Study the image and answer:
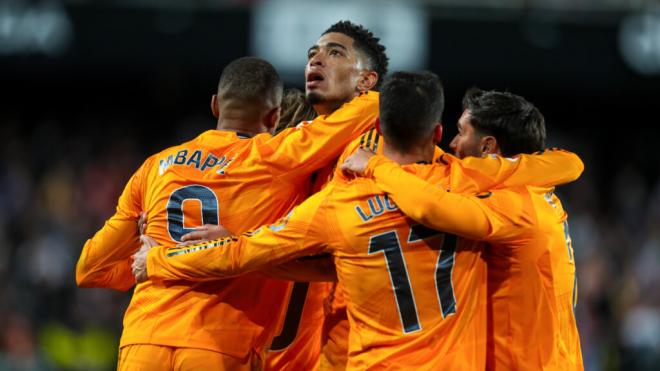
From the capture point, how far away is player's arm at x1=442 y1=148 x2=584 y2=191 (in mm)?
4156

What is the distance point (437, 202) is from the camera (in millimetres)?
3848

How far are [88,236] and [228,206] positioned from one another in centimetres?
781

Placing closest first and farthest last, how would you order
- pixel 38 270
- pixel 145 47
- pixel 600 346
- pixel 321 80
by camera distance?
pixel 321 80 → pixel 600 346 → pixel 38 270 → pixel 145 47

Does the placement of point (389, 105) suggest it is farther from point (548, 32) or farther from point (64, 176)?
point (64, 176)

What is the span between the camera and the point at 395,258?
3.97m

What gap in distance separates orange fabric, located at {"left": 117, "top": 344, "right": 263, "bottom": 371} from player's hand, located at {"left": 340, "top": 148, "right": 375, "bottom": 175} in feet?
3.25

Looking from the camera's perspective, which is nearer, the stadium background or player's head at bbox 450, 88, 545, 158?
player's head at bbox 450, 88, 545, 158

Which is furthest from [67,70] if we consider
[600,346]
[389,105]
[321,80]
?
[389,105]

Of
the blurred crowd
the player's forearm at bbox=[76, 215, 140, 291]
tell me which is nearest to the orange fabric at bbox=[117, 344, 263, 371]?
the player's forearm at bbox=[76, 215, 140, 291]

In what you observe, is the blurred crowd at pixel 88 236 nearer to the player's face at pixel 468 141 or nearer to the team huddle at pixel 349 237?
the team huddle at pixel 349 237

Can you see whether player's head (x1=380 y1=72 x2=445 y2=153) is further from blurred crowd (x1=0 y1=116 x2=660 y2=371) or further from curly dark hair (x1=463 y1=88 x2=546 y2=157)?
blurred crowd (x1=0 y1=116 x2=660 y2=371)

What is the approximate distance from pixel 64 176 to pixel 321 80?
880cm

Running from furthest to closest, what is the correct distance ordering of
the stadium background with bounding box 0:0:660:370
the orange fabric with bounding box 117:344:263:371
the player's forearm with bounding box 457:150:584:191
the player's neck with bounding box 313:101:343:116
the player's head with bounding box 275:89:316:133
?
the stadium background with bounding box 0:0:660:370 → the player's head with bounding box 275:89:316:133 → the player's neck with bounding box 313:101:343:116 → the orange fabric with bounding box 117:344:263:371 → the player's forearm with bounding box 457:150:584:191

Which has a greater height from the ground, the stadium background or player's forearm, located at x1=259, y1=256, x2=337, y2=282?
player's forearm, located at x1=259, y1=256, x2=337, y2=282
